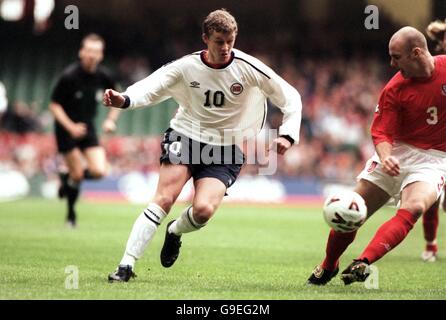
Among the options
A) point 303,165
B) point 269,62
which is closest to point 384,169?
point 303,165

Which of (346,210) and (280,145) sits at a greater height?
(280,145)

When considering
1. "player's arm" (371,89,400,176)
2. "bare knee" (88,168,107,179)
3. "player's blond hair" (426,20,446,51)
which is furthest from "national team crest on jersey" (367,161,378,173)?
"bare knee" (88,168,107,179)

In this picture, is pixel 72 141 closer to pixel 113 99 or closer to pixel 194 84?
pixel 194 84

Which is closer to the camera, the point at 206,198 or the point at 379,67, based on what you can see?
the point at 206,198

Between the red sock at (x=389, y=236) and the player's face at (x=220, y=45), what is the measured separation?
1893 mm

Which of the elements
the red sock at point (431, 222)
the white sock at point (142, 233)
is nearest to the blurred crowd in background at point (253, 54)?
the red sock at point (431, 222)

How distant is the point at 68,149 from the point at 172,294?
23.0ft

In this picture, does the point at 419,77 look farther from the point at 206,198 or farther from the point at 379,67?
the point at 379,67

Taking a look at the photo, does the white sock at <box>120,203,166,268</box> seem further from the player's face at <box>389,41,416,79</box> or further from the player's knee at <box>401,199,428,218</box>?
the player's face at <box>389,41,416,79</box>

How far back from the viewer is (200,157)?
732 cm

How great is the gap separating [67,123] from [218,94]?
525 centimetres

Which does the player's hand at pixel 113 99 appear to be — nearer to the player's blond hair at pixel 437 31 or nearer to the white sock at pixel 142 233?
the white sock at pixel 142 233

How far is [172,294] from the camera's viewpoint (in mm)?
6121

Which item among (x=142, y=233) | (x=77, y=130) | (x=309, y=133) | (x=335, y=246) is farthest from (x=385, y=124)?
(x=309, y=133)
